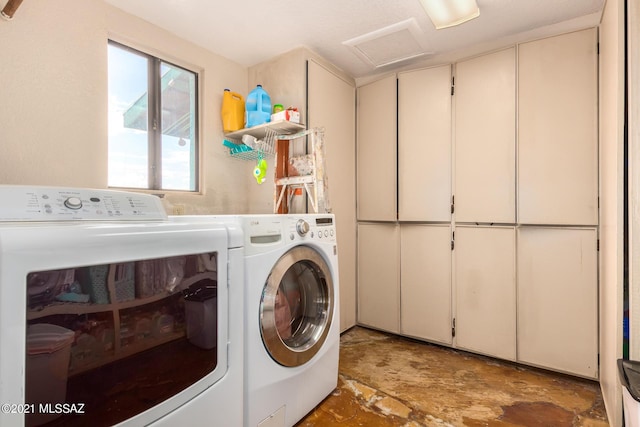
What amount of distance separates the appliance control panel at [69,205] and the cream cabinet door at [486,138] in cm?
212

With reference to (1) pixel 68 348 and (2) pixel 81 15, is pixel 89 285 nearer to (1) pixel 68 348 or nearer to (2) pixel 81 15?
(1) pixel 68 348

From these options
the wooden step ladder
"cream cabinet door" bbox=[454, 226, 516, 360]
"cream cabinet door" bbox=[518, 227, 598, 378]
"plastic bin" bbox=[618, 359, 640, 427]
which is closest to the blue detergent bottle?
the wooden step ladder

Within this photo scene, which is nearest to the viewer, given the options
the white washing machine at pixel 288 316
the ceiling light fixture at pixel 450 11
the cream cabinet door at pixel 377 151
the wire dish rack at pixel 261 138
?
the white washing machine at pixel 288 316

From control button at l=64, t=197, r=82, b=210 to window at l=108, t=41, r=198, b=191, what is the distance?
3.77ft

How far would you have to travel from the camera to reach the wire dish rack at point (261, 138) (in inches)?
87.9

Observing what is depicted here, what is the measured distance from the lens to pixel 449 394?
5.99 feet

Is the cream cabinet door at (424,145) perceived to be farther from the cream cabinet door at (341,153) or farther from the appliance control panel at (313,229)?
the appliance control panel at (313,229)

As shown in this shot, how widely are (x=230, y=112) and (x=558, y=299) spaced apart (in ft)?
8.79

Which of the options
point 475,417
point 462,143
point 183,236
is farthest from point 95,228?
point 462,143

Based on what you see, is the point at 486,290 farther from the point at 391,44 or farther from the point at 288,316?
the point at 391,44

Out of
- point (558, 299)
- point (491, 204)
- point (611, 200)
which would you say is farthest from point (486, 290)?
point (611, 200)

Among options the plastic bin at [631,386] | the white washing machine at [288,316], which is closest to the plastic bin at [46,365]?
the white washing machine at [288,316]

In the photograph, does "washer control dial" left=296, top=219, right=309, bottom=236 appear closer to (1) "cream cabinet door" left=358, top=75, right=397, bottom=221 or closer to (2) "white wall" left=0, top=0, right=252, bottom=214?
(2) "white wall" left=0, top=0, right=252, bottom=214

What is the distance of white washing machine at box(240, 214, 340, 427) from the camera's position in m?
1.29
